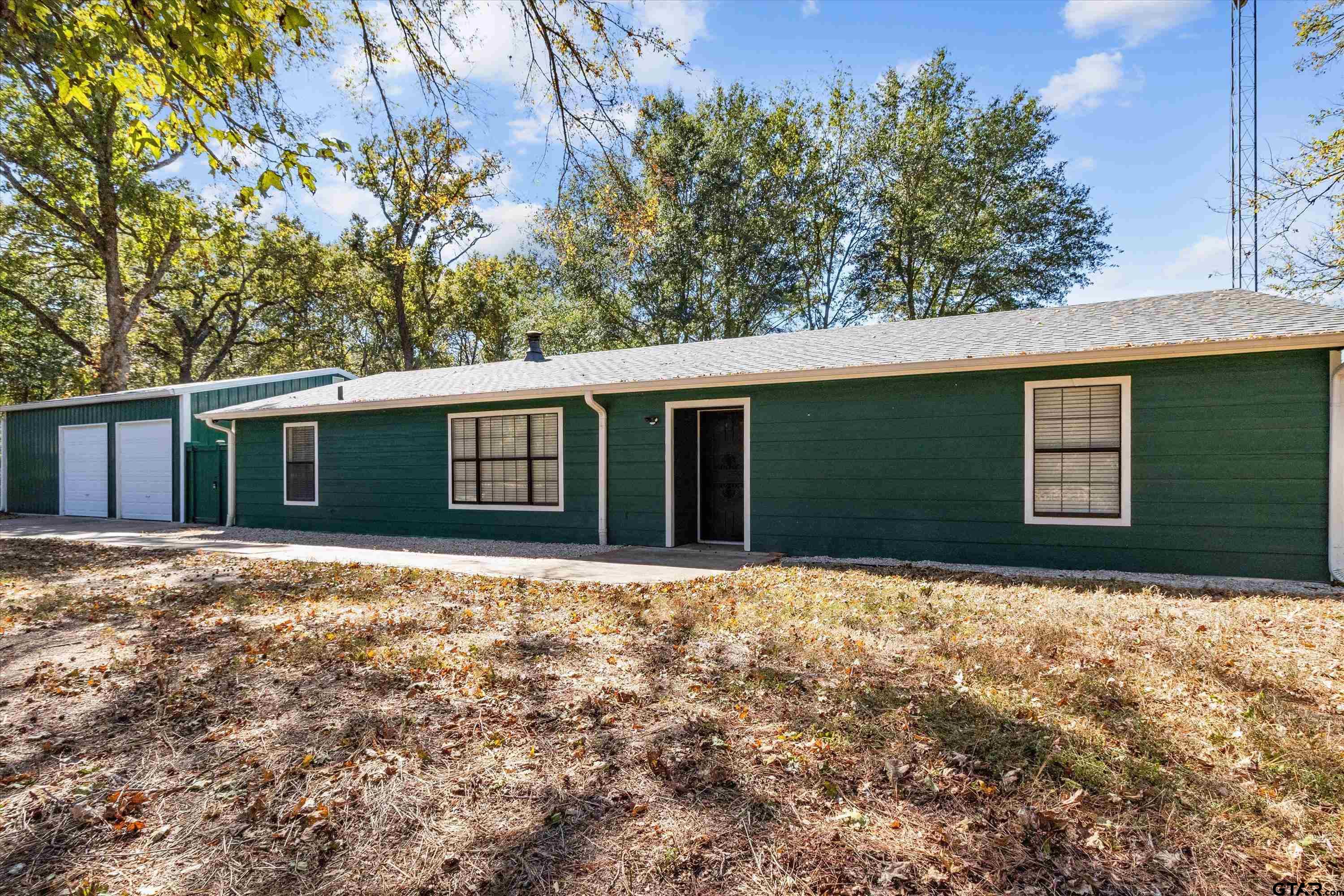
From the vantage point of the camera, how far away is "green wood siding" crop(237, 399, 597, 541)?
9555 mm

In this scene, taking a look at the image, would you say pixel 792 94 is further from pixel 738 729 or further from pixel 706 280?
pixel 738 729

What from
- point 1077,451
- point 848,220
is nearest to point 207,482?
point 1077,451

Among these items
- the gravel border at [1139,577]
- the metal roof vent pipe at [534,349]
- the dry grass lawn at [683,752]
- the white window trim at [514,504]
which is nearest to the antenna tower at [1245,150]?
the gravel border at [1139,577]

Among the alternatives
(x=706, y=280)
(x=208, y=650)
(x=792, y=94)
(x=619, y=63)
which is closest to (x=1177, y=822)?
(x=208, y=650)

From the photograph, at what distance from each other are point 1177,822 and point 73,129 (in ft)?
84.4

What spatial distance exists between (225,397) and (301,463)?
14.3 ft

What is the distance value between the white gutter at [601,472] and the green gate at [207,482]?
8517 mm

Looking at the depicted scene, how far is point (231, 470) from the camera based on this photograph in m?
13.0

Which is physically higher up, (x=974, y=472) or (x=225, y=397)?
(x=225, y=397)

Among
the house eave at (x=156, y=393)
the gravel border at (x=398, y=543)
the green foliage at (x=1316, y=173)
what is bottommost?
the gravel border at (x=398, y=543)

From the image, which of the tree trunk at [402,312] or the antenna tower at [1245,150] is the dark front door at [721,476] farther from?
the tree trunk at [402,312]

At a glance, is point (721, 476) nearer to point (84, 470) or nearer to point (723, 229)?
point (723, 229)

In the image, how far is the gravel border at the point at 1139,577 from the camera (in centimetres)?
571

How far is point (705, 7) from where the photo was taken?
616 centimetres
